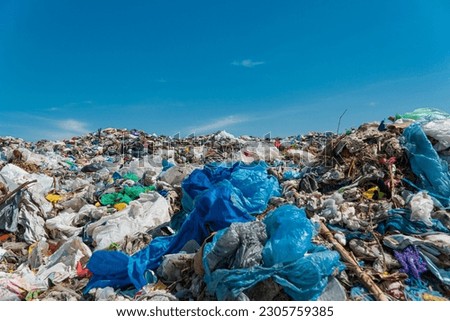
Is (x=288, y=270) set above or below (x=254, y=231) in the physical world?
below

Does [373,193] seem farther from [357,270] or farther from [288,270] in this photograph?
[288,270]

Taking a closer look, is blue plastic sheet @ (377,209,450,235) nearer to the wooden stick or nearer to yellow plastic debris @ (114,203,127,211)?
the wooden stick

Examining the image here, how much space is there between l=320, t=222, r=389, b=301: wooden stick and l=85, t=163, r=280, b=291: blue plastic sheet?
0.96 meters

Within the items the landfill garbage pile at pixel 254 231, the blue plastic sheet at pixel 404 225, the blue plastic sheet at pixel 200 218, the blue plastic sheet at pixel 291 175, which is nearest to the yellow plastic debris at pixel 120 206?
the landfill garbage pile at pixel 254 231

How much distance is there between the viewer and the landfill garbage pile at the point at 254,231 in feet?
10.3

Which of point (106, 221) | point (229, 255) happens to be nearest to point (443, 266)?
point (229, 255)

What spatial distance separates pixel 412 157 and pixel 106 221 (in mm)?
4641

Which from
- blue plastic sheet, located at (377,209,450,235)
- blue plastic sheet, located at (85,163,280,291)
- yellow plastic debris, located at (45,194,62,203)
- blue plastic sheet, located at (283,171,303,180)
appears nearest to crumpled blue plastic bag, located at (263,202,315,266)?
blue plastic sheet, located at (85,163,280,291)

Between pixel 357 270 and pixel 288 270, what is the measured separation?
746mm

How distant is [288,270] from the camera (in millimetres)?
3020

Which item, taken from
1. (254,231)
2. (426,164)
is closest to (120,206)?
(254,231)

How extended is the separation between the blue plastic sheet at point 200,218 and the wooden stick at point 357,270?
96 centimetres

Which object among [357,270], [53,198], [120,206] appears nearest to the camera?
[357,270]
